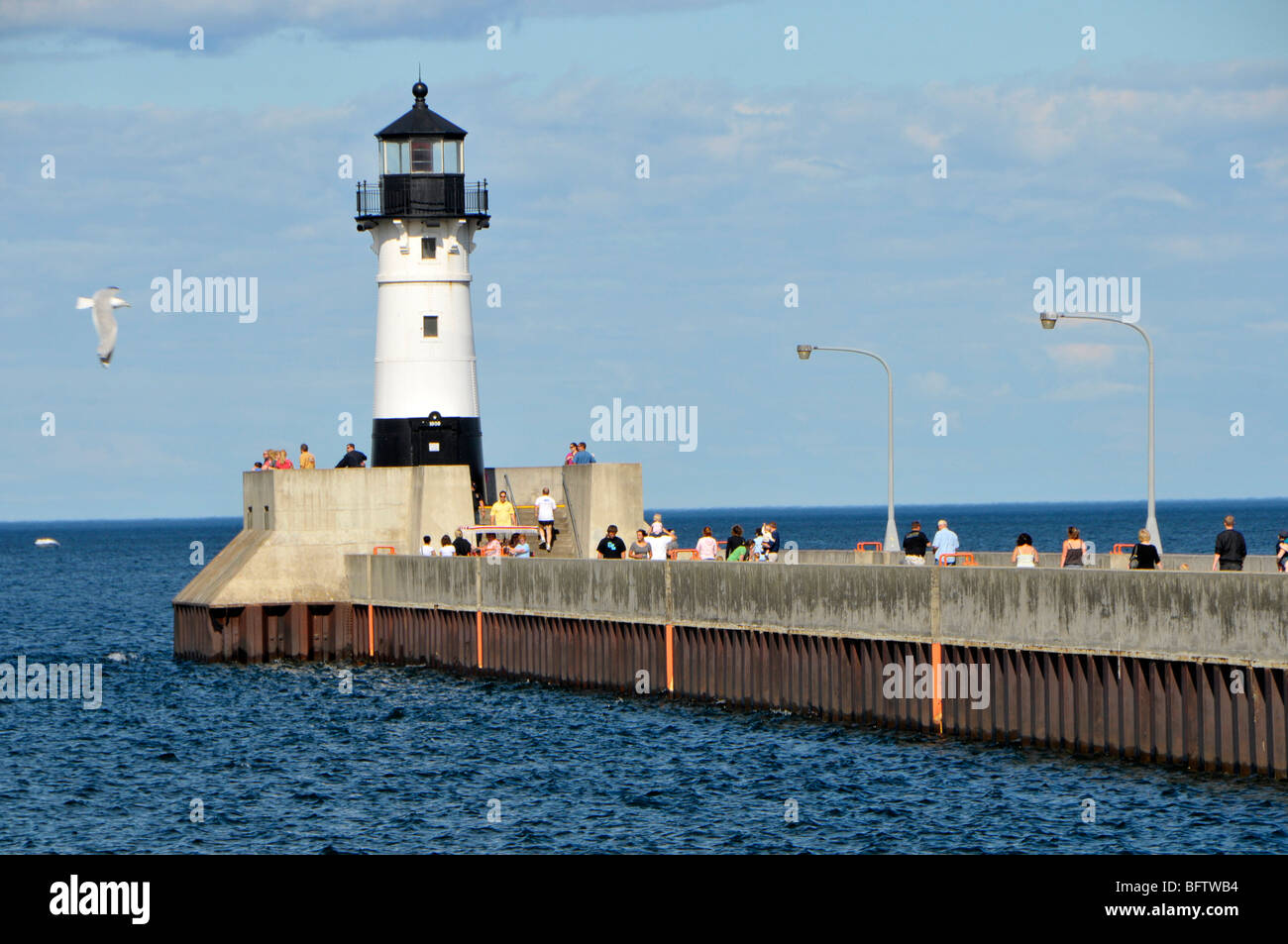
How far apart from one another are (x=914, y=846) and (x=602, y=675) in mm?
15984

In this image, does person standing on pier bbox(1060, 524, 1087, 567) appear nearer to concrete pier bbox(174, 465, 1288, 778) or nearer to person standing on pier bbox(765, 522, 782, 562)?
concrete pier bbox(174, 465, 1288, 778)

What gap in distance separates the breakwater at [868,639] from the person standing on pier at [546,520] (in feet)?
9.17

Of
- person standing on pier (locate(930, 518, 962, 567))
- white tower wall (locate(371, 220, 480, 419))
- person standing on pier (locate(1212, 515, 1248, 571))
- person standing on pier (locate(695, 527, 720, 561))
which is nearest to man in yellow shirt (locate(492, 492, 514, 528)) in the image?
white tower wall (locate(371, 220, 480, 419))

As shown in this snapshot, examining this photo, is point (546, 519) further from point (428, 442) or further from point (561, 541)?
point (428, 442)

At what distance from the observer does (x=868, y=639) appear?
30.8 meters

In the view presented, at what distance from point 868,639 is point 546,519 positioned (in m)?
14.4

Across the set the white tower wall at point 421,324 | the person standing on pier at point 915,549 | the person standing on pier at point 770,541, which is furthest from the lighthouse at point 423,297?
the person standing on pier at point 915,549

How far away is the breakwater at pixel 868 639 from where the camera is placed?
2430 cm

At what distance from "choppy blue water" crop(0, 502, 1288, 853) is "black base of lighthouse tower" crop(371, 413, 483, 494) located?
8567 millimetres

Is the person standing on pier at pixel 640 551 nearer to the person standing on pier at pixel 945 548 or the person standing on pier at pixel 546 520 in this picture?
the person standing on pier at pixel 546 520

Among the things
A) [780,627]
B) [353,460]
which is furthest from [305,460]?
[780,627]

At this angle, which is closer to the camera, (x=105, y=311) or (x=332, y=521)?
(x=105, y=311)
